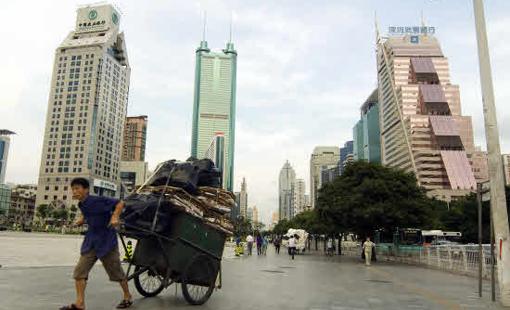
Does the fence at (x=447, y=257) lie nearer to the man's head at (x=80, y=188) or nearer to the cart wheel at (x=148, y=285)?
the cart wheel at (x=148, y=285)

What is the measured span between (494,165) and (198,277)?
6747 millimetres

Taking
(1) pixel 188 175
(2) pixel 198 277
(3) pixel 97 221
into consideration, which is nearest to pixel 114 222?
(3) pixel 97 221

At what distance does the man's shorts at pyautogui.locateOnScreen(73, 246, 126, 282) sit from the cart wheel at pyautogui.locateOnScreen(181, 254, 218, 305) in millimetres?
1113

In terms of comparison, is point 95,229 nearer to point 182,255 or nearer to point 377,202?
point 182,255

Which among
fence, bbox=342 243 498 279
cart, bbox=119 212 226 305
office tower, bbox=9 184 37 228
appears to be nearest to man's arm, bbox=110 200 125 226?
cart, bbox=119 212 226 305

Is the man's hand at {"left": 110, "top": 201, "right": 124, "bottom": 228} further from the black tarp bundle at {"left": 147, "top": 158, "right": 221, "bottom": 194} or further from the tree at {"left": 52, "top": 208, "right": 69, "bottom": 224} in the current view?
the tree at {"left": 52, "top": 208, "right": 69, "bottom": 224}

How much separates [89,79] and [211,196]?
156m

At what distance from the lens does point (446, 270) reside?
21875 millimetres

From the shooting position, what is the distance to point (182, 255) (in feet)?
24.2

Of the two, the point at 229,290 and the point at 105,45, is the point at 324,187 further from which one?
the point at 105,45

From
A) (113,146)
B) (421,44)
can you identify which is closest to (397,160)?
(421,44)

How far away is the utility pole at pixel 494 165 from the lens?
919cm

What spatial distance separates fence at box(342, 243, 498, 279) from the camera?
1811cm

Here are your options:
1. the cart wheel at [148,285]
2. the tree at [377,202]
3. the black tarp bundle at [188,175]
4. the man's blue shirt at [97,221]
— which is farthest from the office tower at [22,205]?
the man's blue shirt at [97,221]
